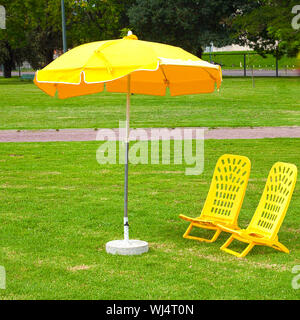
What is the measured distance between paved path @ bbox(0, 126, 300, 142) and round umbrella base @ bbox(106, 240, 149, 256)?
1011 cm

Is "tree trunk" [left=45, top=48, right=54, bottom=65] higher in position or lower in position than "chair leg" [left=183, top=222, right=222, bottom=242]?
higher

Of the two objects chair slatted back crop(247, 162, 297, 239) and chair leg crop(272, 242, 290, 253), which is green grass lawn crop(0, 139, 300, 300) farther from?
chair slatted back crop(247, 162, 297, 239)

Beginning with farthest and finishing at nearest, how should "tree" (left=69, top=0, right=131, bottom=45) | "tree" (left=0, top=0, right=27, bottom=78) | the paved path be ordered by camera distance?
"tree" (left=69, top=0, right=131, bottom=45), "tree" (left=0, top=0, right=27, bottom=78), the paved path

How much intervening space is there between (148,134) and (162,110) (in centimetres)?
839

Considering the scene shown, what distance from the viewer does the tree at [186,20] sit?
52.4 meters

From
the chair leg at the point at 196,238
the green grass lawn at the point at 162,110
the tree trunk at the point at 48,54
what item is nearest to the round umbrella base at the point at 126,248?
the chair leg at the point at 196,238

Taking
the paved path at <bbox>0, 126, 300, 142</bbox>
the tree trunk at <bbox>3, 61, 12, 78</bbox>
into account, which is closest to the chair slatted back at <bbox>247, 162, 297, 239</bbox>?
the paved path at <bbox>0, 126, 300, 142</bbox>

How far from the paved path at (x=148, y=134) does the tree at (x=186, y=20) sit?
33.3 meters

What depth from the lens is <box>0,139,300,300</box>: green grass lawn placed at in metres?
6.20

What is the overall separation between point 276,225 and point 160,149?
864 cm

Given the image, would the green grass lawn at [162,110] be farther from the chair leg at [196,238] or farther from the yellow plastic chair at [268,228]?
the yellow plastic chair at [268,228]

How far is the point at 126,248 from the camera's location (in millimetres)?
7277

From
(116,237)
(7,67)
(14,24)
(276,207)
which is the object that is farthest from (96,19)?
(276,207)
